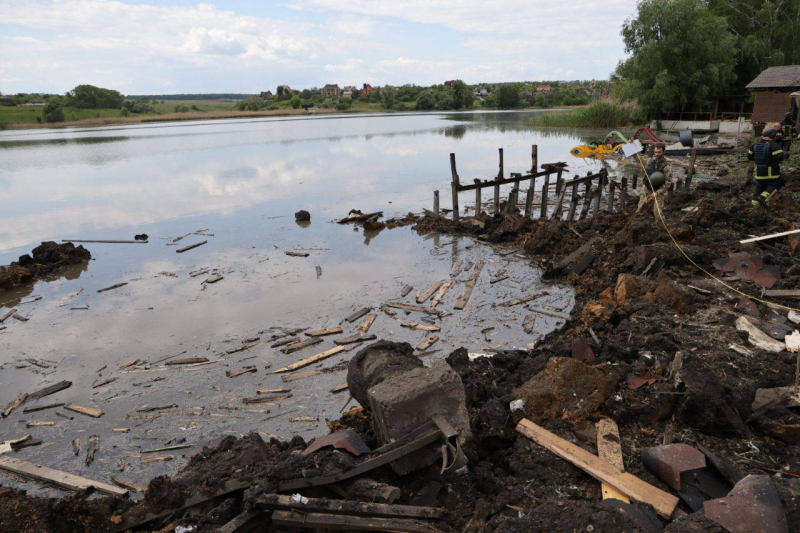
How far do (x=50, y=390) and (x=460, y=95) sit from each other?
127931mm

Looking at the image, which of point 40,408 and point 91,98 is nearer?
point 40,408

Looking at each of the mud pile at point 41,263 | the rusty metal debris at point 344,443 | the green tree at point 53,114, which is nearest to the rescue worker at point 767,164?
the rusty metal debris at point 344,443

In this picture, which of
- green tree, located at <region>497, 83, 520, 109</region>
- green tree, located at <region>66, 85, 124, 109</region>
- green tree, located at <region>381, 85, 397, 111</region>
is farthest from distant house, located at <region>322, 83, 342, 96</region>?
green tree, located at <region>66, 85, 124, 109</region>

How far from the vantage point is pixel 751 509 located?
3184mm

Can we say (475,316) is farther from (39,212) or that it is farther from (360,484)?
(39,212)

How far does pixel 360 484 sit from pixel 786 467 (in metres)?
3.68

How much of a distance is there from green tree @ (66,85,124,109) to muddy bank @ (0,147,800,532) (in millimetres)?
113147

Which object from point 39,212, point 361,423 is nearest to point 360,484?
point 361,423

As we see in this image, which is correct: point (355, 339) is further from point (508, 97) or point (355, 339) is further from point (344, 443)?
point (508, 97)

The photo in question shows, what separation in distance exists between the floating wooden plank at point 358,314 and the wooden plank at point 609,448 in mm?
6200

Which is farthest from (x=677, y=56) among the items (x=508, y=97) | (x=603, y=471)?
(x=508, y=97)

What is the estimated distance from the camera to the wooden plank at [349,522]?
3697 millimetres

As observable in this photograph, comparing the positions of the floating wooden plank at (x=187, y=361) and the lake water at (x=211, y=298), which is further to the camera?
the floating wooden plank at (x=187, y=361)

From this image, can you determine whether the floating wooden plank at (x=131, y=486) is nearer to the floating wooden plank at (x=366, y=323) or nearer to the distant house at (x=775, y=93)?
the floating wooden plank at (x=366, y=323)
